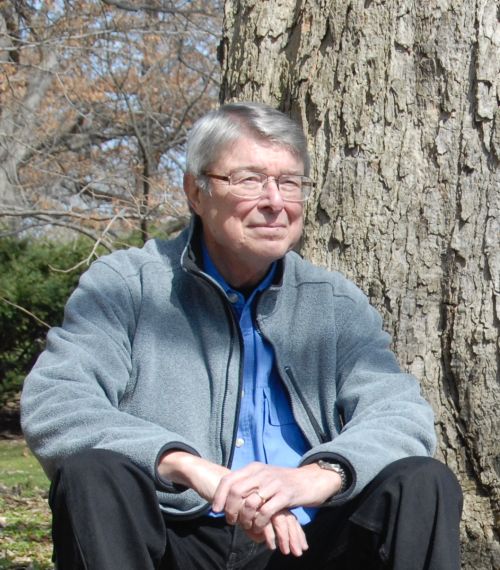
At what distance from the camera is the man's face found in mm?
2918

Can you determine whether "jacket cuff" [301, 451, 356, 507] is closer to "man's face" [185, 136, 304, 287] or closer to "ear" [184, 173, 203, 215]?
"man's face" [185, 136, 304, 287]

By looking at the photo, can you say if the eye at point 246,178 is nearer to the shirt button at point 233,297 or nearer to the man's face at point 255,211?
the man's face at point 255,211

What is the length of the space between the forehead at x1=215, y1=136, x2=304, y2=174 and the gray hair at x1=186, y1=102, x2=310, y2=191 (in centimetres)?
1

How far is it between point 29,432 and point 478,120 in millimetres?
1783

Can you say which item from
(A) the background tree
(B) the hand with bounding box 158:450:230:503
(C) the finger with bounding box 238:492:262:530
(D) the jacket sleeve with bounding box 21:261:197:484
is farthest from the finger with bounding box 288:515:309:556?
(A) the background tree

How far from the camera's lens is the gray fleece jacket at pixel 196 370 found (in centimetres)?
257

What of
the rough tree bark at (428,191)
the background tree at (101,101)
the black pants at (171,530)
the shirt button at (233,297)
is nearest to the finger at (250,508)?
the black pants at (171,530)

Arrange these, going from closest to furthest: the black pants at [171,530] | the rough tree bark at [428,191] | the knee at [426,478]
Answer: the black pants at [171,530] < the knee at [426,478] < the rough tree bark at [428,191]

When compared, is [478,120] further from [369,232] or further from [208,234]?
[208,234]

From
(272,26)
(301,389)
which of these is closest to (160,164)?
(272,26)

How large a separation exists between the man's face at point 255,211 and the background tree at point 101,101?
3883 mm

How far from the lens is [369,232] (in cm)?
340

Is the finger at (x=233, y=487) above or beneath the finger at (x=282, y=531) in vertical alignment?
above

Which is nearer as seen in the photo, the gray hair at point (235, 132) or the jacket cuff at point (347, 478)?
the jacket cuff at point (347, 478)
